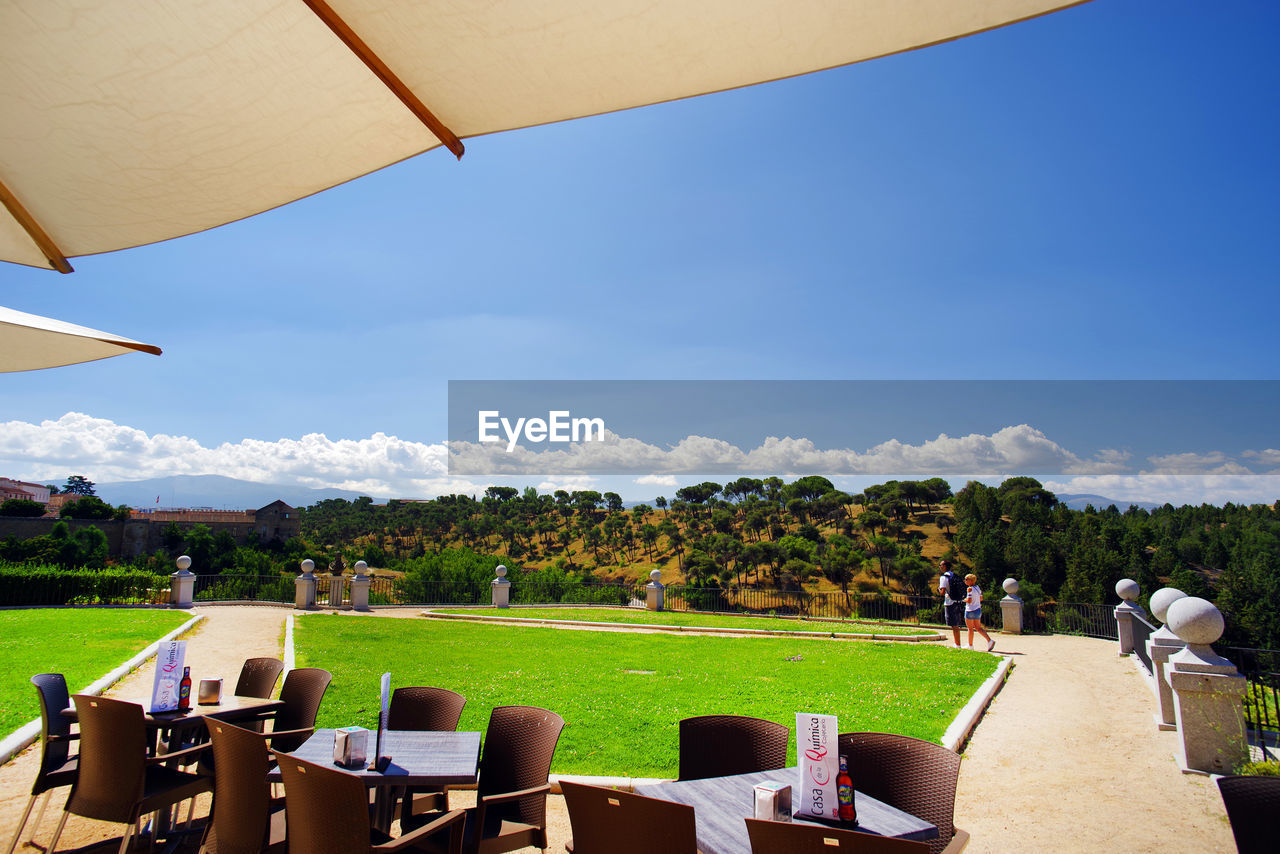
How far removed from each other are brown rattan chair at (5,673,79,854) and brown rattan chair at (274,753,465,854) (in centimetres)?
214

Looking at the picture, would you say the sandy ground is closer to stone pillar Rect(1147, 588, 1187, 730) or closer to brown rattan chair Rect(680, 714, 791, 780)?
stone pillar Rect(1147, 588, 1187, 730)

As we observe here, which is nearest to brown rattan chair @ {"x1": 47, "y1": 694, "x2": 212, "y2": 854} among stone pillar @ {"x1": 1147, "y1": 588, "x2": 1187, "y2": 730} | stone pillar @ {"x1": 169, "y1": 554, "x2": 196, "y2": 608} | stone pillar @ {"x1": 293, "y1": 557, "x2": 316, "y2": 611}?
stone pillar @ {"x1": 1147, "y1": 588, "x2": 1187, "y2": 730}

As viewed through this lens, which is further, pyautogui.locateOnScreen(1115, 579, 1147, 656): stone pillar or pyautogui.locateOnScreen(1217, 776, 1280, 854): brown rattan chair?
pyautogui.locateOnScreen(1115, 579, 1147, 656): stone pillar

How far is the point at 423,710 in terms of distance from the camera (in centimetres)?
443

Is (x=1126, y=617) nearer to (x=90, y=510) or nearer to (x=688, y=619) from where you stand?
(x=688, y=619)

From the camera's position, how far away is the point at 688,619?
18.2 metres

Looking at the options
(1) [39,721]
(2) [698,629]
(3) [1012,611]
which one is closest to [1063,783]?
(1) [39,721]

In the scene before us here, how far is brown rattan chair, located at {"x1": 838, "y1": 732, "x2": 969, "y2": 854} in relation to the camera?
3148 mm

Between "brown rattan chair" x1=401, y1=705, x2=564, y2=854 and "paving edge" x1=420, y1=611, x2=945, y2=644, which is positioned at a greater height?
"brown rattan chair" x1=401, y1=705, x2=564, y2=854

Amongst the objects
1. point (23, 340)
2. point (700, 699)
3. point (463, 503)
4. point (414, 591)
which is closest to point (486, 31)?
point (23, 340)

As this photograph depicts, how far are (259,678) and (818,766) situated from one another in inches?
181

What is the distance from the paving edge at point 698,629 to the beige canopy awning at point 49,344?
43.9 ft

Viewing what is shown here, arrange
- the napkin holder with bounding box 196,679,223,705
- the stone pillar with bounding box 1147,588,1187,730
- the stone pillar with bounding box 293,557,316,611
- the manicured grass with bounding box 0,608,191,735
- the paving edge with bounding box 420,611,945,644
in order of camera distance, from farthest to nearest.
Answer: the stone pillar with bounding box 293,557,316,611
the paving edge with bounding box 420,611,945,644
the manicured grass with bounding box 0,608,191,735
the stone pillar with bounding box 1147,588,1187,730
the napkin holder with bounding box 196,679,223,705

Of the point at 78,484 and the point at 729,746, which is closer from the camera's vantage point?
the point at 729,746
